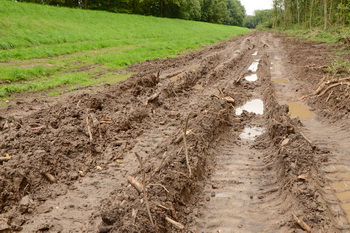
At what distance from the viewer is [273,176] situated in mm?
5906

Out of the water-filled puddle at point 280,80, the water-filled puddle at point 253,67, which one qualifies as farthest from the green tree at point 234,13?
the water-filled puddle at point 280,80

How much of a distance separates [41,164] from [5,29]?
17125 mm

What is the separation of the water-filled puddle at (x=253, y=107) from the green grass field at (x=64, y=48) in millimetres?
6177

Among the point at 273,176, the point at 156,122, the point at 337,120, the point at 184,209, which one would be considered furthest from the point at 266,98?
the point at 184,209

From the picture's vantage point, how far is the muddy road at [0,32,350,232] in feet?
14.5

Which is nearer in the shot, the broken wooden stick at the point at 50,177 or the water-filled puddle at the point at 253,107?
the broken wooden stick at the point at 50,177

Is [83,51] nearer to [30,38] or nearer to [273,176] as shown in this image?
[30,38]

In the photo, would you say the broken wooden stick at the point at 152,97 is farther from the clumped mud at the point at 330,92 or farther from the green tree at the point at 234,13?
the green tree at the point at 234,13

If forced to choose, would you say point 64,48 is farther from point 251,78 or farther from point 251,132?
point 251,132

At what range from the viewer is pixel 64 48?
1888 centimetres

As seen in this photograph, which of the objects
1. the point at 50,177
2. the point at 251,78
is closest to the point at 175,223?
the point at 50,177

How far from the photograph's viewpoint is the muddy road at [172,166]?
443cm

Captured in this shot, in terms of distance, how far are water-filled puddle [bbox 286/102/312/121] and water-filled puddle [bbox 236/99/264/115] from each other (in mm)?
990

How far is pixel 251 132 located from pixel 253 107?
8.53 ft
